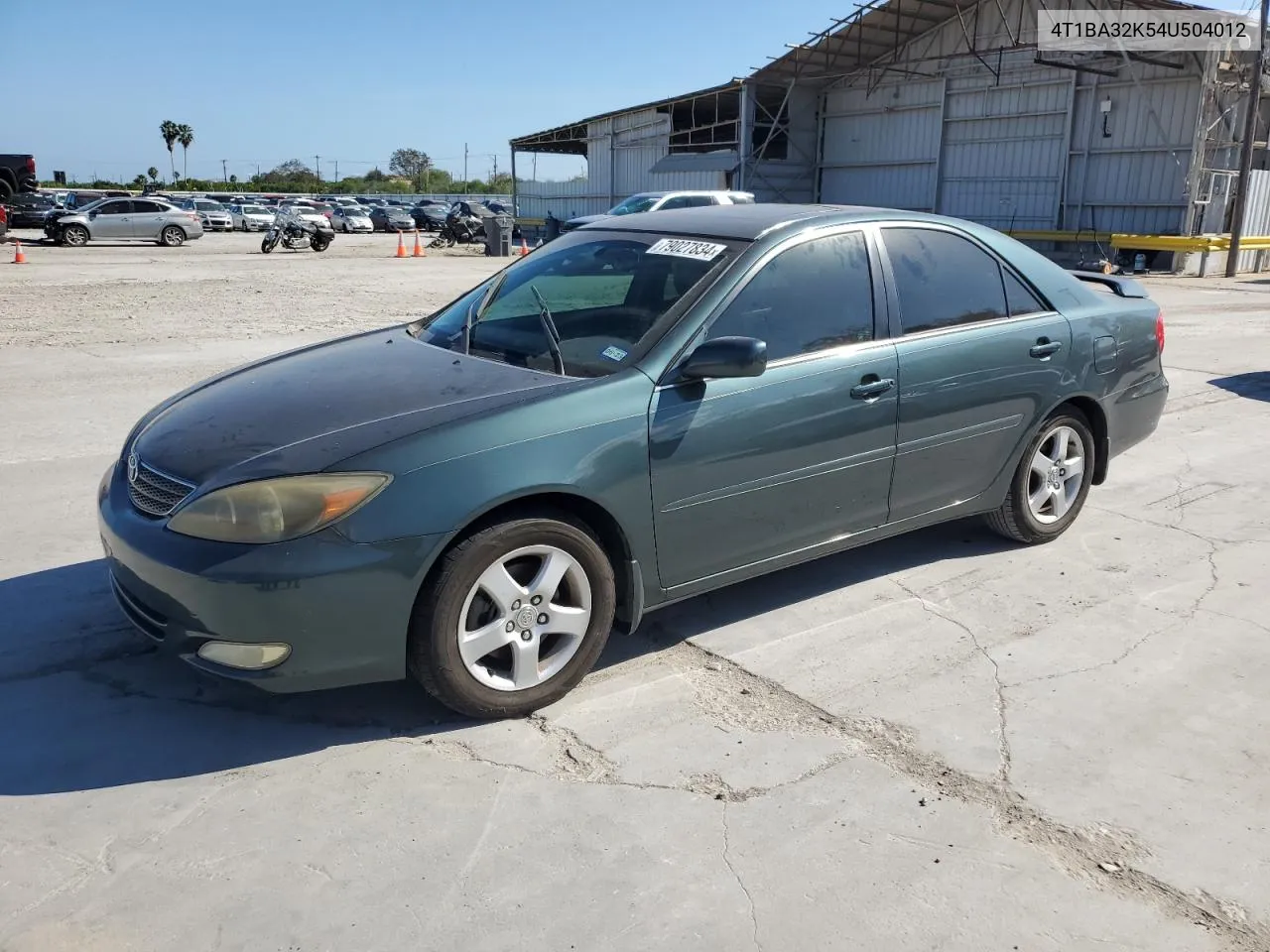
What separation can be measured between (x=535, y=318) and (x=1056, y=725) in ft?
8.06

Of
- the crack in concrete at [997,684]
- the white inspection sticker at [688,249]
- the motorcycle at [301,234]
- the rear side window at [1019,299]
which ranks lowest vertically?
the crack in concrete at [997,684]

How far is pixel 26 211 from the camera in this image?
39.2 metres

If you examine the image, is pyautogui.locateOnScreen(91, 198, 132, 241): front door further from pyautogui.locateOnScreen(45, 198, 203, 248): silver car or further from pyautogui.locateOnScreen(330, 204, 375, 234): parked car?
pyautogui.locateOnScreen(330, 204, 375, 234): parked car

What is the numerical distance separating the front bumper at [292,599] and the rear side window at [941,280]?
2.38 meters

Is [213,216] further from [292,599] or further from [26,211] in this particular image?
[292,599]

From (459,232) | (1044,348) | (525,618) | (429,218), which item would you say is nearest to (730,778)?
(525,618)

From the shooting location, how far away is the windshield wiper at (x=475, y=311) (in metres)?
4.28

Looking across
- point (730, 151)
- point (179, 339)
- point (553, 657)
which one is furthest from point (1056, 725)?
point (730, 151)

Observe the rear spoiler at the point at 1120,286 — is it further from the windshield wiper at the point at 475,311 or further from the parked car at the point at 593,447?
the windshield wiper at the point at 475,311

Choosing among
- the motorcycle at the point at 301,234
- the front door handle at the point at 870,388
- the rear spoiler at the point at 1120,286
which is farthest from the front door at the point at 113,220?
the front door handle at the point at 870,388

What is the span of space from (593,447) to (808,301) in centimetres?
122

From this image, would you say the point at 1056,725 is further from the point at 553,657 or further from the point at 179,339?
the point at 179,339

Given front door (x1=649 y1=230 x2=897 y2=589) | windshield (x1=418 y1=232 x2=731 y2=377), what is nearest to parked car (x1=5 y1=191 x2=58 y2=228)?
windshield (x1=418 y1=232 x2=731 y2=377)

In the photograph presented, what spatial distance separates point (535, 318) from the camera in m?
4.21
